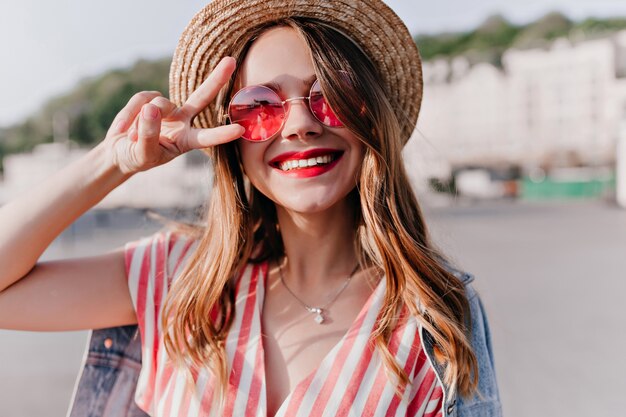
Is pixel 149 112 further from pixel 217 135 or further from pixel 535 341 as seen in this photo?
pixel 535 341

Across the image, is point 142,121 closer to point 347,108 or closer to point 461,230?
point 347,108

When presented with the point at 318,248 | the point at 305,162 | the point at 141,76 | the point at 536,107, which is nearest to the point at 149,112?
the point at 305,162

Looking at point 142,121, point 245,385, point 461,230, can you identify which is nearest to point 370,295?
point 245,385

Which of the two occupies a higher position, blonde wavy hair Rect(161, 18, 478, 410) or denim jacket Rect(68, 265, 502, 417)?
blonde wavy hair Rect(161, 18, 478, 410)

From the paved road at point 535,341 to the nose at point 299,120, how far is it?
664 mm

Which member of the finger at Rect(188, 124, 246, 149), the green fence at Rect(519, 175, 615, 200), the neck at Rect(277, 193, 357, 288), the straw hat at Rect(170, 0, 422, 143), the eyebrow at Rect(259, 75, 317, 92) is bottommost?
the green fence at Rect(519, 175, 615, 200)

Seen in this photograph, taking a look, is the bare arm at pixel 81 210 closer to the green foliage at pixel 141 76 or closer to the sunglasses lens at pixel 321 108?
the sunglasses lens at pixel 321 108

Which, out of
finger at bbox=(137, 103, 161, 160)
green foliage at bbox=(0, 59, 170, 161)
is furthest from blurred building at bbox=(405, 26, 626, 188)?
finger at bbox=(137, 103, 161, 160)

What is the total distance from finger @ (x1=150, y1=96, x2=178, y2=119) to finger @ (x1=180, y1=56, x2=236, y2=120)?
27 mm

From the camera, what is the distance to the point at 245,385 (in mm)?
1498

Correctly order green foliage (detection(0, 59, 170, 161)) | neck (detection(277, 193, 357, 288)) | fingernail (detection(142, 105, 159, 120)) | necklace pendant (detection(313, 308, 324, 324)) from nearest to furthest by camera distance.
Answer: fingernail (detection(142, 105, 159, 120)) < necklace pendant (detection(313, 308, 324, 324)) < neck (detection(277, 193, 357, 288)) < green foliage (detection(0, 59, 170, 161))

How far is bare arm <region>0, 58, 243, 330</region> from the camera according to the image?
1.45m

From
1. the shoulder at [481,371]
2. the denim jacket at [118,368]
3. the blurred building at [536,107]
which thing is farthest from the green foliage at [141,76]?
the shoulder at [481,371]

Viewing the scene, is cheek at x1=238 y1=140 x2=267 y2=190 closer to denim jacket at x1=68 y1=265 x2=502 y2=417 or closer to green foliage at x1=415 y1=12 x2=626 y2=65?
denim jacket at x1=68 y1=265 x2=502 y2=417
